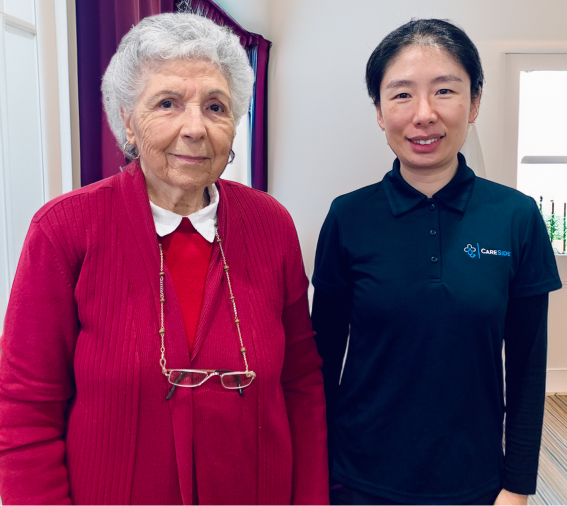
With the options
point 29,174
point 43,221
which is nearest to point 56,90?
point 29,174

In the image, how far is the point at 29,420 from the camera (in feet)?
2.76

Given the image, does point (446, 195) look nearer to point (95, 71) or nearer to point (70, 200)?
point (70, 200)

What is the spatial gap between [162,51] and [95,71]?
2.89 feet

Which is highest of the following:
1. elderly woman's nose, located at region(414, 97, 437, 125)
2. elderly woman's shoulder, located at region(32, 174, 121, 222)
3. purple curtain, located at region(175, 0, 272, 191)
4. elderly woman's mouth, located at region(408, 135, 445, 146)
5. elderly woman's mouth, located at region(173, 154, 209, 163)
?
purple curtain, located at region(175, 0, 272, 191)

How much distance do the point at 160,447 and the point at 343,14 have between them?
130 inches

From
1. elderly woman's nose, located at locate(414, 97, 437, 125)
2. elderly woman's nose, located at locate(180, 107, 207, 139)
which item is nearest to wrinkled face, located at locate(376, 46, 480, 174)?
elderly woman's nose, located at locate(414, 97, 437, 125)

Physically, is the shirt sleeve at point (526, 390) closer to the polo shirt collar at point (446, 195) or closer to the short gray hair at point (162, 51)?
the polo shirt collar at point (446, 195)

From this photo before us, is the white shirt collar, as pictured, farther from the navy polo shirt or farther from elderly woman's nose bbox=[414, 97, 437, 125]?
elderly woman's nose bbox=[414, 97, 437, 125]

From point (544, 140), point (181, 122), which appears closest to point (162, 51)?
point (181, 122)

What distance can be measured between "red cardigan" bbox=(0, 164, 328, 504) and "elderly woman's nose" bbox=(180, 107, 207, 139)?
0.48 ft

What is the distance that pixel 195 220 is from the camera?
990 mm

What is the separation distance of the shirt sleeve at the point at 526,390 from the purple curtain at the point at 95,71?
129 centimetres

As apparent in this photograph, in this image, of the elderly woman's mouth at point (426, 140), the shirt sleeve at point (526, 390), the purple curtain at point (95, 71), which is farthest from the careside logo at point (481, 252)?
the purple curtain at point (95, 71)

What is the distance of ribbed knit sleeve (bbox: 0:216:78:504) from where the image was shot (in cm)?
83
